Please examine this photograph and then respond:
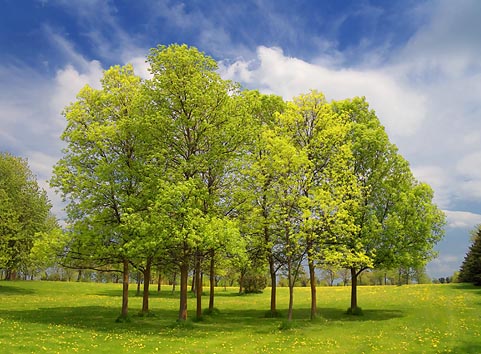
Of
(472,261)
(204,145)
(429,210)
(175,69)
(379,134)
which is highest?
(175,69)

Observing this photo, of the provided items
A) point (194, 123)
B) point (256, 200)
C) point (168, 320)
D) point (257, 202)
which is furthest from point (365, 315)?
point (194, 123)

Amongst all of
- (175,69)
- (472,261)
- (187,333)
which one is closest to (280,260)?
(187,333)

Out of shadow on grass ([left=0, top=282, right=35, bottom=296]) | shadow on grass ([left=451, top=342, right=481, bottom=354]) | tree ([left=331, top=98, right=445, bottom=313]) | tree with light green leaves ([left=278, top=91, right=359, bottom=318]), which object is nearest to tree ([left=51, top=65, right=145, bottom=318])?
tree with light green leaves ([left=278, top=91, right=359, bottom=318])

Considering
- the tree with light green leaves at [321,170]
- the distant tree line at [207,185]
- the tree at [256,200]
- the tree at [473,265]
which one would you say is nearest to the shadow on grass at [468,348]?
the distant tree line at [207,185]

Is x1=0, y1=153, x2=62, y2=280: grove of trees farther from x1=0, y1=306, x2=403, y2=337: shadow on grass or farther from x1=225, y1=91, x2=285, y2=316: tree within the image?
x1=225, y1=91, x2=285, y2=316: tree

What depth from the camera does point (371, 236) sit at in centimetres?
3778

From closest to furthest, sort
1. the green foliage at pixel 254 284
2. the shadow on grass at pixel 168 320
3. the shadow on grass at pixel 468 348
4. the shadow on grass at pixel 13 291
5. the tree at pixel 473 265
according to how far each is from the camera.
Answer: the shadow on grass at pixel 468 348 < the shadow on grass at pixel 168 320 < the shadow on grass at pixel 13 291 < the tree at pixel 473 265 < the green foliage at pixel 254 284

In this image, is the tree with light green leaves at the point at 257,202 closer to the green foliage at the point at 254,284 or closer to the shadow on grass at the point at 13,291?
the green foliage at the point at 254,284

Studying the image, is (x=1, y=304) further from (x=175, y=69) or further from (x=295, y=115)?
(x=295, y=115)

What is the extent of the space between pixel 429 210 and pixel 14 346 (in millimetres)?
34262

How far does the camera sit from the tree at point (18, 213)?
58.7 metres

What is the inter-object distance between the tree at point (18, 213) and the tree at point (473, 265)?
67845 mm

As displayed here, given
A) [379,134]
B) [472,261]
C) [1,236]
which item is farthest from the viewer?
[472,261]

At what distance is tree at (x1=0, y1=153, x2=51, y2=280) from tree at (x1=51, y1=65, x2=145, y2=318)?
2727 centimetres
